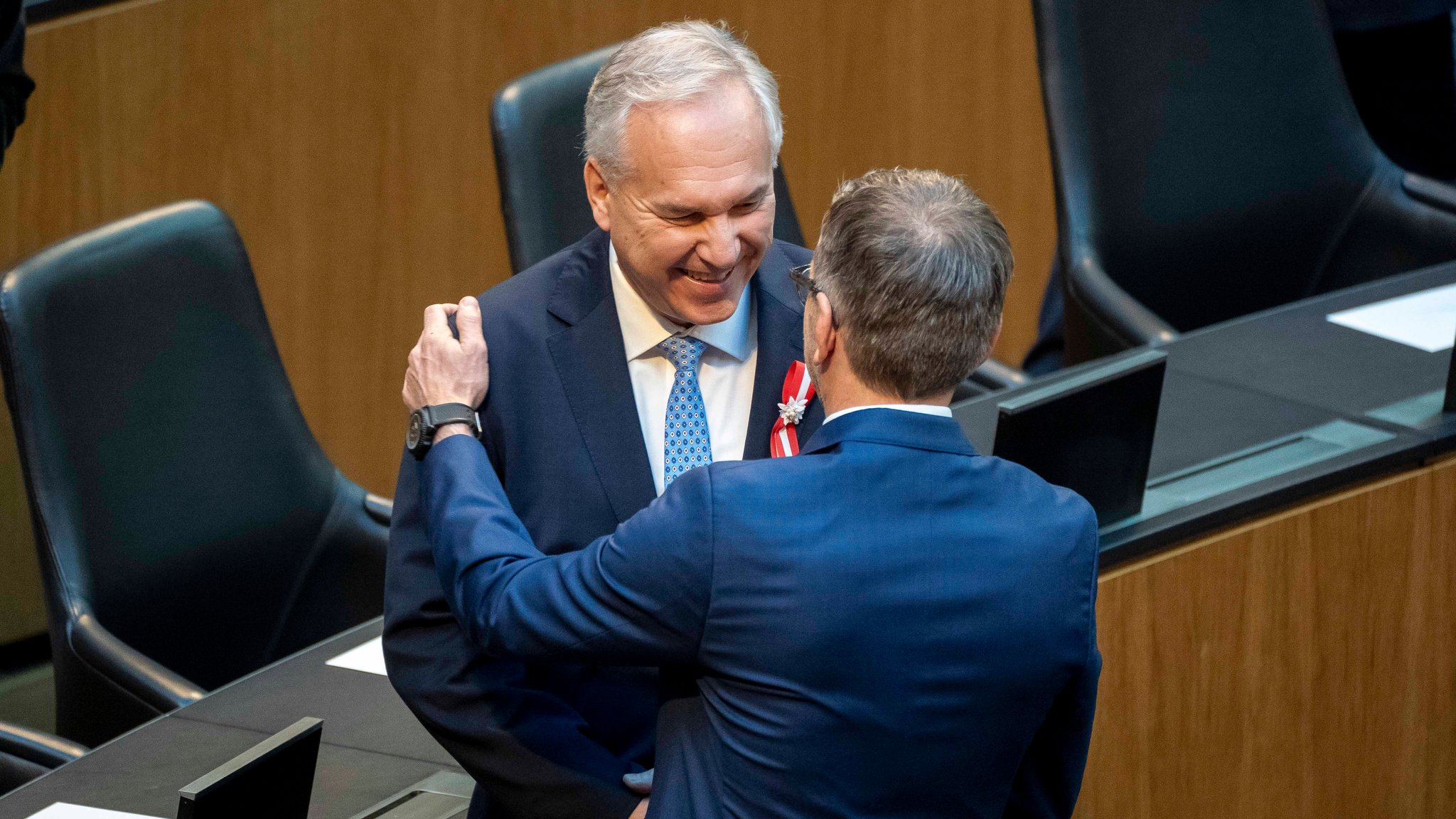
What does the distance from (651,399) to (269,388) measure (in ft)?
3.81

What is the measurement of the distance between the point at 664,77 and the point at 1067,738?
28.7 inches

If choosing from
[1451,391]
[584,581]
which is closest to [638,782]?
[584,581]

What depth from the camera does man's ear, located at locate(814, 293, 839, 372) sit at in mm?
1357

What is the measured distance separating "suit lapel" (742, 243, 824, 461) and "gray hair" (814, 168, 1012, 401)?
326 mm

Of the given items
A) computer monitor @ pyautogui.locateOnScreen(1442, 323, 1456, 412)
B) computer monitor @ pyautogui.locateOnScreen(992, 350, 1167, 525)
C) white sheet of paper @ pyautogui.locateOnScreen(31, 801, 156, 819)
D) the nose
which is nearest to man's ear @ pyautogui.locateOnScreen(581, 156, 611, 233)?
the nose

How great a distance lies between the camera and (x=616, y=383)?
5.40ft

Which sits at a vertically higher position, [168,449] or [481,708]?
[481,708]

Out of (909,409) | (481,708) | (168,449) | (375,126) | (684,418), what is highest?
(909,409)

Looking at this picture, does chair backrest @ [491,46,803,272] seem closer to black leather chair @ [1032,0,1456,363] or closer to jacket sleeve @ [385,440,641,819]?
black leather chair @ [1032,0,1456,363]

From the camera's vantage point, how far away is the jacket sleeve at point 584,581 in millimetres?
1311

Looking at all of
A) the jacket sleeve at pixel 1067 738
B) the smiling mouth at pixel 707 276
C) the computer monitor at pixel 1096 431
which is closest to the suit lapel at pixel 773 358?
the smiling mouth at pixel 707 276

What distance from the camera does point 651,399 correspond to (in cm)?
169

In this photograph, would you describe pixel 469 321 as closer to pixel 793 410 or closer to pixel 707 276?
pixel 707 276

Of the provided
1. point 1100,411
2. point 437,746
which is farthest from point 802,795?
point 1100,411
